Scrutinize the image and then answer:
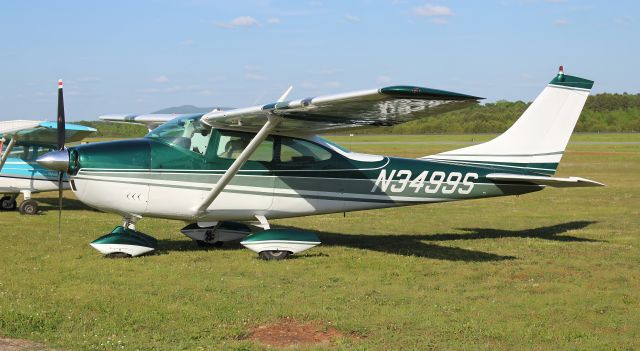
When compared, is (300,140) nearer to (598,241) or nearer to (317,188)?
(317,188)

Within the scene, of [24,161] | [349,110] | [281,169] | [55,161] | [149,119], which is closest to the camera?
[349,110]

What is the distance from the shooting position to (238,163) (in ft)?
34.4

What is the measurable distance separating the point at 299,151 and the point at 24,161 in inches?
397

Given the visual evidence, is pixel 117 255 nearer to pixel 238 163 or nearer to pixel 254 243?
pixel 254 243

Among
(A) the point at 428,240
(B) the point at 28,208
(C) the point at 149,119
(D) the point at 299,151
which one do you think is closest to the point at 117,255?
(D) the point at 299,151

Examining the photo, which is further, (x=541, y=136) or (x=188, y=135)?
(x=541, y=136)

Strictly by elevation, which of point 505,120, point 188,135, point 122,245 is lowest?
point 505,120

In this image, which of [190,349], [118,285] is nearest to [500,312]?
[190,349]

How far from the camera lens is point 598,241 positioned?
1262 cm

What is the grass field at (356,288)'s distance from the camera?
262 inches

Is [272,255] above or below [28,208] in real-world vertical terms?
above

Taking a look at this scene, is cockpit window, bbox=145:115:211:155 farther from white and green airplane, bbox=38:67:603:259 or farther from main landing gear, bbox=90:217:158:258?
main landing gear, bbox=90:217:158:258

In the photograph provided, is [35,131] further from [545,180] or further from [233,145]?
[545,180]

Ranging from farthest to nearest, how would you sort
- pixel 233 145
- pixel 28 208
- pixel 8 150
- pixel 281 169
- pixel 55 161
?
1. pixel 8 150
2. pixel 28 208
3. pixel 281 169
4. pixel 233 145
5. pixel 55 161
